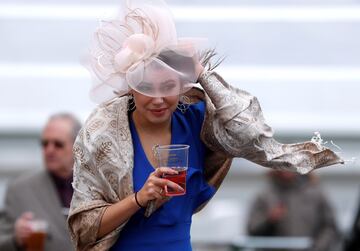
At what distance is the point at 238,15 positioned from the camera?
7.95 meters

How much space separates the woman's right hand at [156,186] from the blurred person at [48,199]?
7.66 ft

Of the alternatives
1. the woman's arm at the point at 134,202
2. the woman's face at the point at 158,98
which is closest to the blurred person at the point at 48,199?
the woman's arm at the point at 134,202

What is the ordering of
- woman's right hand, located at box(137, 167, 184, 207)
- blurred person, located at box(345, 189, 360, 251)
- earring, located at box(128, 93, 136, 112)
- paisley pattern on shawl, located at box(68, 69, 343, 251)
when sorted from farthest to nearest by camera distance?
1. blurred person, located at box(345, 189, 360, 251)
2. earring, located at box(128, 93, 136, 112)
3. paisley pattern on shawl, located at box(68, 69, 343, 251)
4. woman's right hand, located at box(137, 167, 184, 207)

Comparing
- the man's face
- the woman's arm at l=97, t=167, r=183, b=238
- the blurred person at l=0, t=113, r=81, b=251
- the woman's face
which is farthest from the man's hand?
the woman's face

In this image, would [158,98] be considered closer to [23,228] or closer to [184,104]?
[184,104]

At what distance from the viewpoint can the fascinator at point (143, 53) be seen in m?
3.91

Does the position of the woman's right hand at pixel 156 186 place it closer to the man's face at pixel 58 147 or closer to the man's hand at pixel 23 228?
the man's hand at pixel 23 228

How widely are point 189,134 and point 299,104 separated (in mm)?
4099

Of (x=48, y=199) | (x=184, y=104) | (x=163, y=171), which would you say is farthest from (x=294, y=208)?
(x=163, y=171)

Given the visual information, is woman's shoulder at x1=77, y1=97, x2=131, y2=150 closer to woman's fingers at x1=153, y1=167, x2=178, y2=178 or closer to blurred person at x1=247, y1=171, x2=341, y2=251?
woman's fingers at x1=153, y1=167, x2=178, y2=178

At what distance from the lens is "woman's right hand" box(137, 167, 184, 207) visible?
12.3 ft

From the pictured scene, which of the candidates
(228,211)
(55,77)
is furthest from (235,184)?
(55,77)

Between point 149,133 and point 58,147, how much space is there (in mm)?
2402

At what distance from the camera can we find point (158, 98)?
389 centimetres
